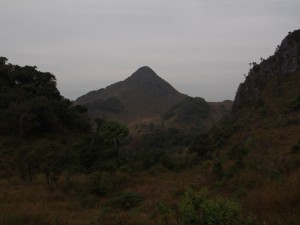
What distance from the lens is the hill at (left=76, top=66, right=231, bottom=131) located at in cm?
9700

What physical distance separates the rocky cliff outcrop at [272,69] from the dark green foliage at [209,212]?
1398 inches

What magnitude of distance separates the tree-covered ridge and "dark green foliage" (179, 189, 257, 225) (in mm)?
24185

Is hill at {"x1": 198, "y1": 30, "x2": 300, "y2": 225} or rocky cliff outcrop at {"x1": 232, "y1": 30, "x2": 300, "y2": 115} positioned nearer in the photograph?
hill at {"x1": 198, "y1": 30, "x2": 300, "y2": 225}

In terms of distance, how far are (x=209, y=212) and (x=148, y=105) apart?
134 meters

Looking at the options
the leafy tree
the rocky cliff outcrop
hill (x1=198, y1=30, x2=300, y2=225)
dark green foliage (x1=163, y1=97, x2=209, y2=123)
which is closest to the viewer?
hill (x1=198, y1=30, x2=300, y2=225)

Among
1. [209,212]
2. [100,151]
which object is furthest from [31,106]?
[209,212]

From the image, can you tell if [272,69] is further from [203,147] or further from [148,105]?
[148,105]

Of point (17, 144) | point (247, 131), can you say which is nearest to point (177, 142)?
point (247, 131)

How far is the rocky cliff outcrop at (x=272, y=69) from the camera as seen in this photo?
1576 inches

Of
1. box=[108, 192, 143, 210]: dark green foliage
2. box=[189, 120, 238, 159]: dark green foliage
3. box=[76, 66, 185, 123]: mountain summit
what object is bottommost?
box=[108, 192, 143, 210]: dark green foliage

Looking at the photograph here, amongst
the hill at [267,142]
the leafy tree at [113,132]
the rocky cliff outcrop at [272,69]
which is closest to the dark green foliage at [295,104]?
the hill at [267,142]

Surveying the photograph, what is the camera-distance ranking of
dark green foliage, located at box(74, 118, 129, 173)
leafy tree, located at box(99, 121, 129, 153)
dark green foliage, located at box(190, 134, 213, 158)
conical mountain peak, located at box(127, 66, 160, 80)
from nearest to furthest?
dark green foliage, located at box(74, 118, 129, 173) → leafy tree, located at box(99, 121, 129, 153) → dark green foliage, located at box(190, 134, 213, 158) → conical mountain peak, located at box(127, 66, 160, 80)

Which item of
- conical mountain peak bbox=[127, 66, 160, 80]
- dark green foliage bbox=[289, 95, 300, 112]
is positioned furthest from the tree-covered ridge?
conical mountain peak bbox=[127, 66, 160, 80]

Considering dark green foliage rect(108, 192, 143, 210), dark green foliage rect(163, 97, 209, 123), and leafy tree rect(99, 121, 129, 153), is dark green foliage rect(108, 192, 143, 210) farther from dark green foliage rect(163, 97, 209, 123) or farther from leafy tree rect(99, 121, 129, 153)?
dark green foliage rect(163, 97, 209, 123)
